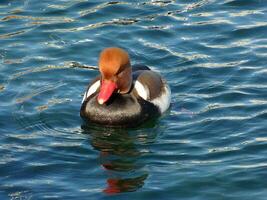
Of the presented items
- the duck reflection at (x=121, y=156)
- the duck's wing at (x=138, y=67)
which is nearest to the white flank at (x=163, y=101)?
the duck's wing at (x=138, y=67)

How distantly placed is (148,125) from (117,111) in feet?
1.67

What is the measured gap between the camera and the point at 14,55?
14.8 meters

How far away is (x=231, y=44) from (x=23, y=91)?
384cm

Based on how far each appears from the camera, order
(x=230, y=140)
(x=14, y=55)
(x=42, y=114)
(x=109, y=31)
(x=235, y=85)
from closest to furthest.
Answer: (x=230, y=140), (x=42, y=114), (x=235, y=85), (x=14, y=55), (x=109, y=31)

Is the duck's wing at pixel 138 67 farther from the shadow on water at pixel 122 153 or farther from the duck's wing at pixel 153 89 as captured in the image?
the shadow on water at pixel 122 153

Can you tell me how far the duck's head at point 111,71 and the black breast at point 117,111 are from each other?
0.24 m

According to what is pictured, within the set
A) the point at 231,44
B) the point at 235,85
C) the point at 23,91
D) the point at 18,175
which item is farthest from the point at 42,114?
the point at 231,44

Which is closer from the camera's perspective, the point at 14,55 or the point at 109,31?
the point at 14,55

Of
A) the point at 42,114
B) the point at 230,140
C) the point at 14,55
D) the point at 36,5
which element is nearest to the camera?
the point at 230,140

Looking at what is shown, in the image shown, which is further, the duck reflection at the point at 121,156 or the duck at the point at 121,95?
the duck at the point at 121,95

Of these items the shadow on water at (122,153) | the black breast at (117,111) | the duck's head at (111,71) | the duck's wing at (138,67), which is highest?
the duck's head at (111,71)

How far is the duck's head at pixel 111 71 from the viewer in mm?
12219

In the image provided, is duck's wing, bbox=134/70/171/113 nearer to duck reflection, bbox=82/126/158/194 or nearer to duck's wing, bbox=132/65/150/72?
duck's wing, bbox=132/65/150/72

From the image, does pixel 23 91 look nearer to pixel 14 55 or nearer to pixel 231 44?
pixel 14 55
